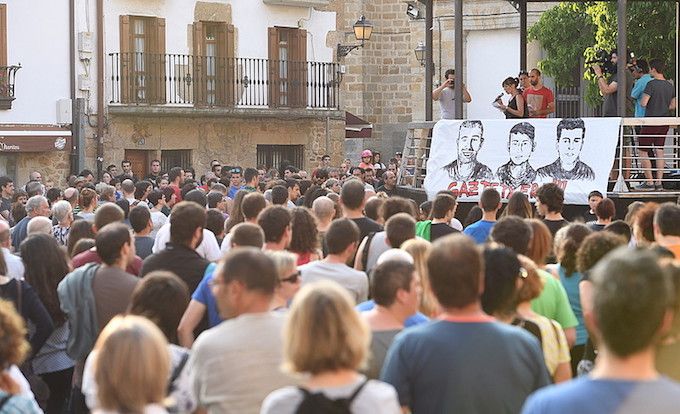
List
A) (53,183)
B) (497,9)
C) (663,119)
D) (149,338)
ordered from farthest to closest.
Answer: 1. (497,9)
2. (53,183)
3. (663,119)
4. (149,338)

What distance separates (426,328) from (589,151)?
12717 mm

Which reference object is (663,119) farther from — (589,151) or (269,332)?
(269,332)

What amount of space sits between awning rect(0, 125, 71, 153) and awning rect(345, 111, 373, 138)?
9165mm

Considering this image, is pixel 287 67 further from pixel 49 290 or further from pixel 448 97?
pixel 49 290

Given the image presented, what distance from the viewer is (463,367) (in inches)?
209

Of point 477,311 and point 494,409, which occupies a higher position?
point 477,311

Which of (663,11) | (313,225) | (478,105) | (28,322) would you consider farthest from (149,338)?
(478,105)

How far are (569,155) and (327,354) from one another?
13525 mm

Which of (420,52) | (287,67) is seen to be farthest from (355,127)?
(287,67)

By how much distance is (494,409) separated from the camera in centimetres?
535

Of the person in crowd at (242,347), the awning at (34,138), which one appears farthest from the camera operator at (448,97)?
the person in crowd at (242,347)

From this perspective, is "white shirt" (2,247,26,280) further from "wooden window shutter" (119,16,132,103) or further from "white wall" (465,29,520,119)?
"white wall" (465,29,520,119)

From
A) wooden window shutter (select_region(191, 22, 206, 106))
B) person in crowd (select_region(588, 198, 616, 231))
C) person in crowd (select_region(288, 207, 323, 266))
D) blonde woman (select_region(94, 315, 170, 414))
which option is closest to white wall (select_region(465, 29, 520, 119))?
wooden window shutter (select_region(191, 22, 206, 106))

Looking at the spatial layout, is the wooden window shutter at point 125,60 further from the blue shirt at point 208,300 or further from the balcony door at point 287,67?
the blue shirt at point 208,300
